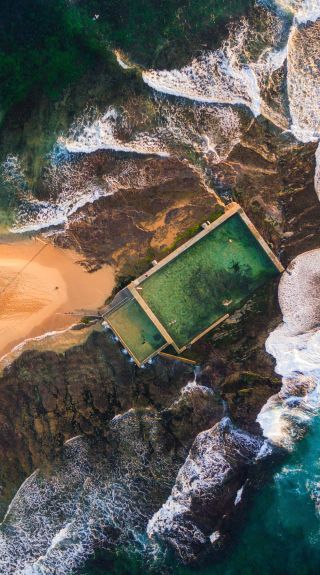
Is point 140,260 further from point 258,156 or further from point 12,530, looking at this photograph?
point 12,530

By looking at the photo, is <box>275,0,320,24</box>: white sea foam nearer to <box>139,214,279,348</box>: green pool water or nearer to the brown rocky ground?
the brown rocky ground

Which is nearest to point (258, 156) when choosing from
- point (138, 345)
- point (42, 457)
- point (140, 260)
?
point (140, 260)

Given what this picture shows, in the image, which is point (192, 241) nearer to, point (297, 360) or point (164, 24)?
point (297, 360)

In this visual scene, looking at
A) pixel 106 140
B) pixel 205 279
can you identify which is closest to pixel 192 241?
pixel 205 279

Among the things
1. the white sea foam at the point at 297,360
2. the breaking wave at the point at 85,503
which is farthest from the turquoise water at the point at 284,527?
the breaking wave at the point at 85,503

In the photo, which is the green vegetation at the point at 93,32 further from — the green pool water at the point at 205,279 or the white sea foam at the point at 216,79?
the green pool water at the point at 205,279

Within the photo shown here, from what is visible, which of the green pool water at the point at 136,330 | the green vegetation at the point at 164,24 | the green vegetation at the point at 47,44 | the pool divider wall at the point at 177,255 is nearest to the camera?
the pool divider wall at the point at 177,255

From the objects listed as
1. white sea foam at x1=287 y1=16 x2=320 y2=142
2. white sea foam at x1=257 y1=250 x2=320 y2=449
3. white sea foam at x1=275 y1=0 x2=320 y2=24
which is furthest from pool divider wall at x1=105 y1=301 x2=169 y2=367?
white sea foam at x1=275 y1=0 x2=320 y2=24
